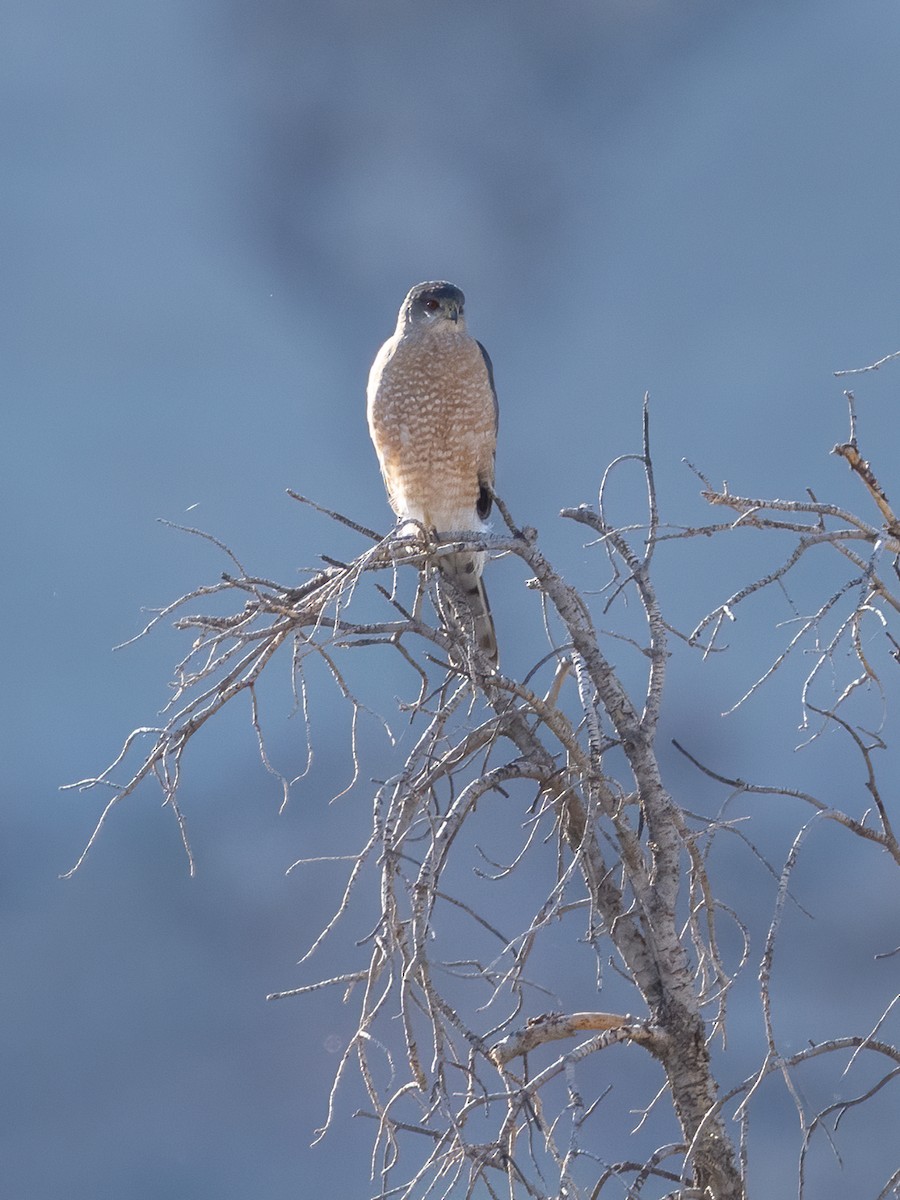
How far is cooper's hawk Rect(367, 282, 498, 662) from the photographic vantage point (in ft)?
13.4

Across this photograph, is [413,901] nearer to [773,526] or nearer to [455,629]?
[455,629]

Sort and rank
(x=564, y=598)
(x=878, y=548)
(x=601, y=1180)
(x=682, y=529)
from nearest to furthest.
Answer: (x=878, y=548), (x=682, y=529), (x=601, y=1180), (x=564, y=598)

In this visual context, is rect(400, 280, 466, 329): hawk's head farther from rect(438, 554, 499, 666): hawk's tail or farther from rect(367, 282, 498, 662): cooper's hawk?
rect(438, 554, 499, 666): hawk's tail

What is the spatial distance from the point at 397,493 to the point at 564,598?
1.61 metres

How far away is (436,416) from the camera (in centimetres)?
409

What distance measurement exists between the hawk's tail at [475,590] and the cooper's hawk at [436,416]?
0.05 m

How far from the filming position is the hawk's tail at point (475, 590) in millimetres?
3811

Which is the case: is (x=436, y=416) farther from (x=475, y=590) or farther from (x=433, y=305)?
(x=475, y=590)

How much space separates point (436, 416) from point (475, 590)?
599 mm

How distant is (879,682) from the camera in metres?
2.20

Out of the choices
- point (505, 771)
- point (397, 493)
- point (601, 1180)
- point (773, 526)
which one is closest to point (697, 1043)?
point (601, 1180)

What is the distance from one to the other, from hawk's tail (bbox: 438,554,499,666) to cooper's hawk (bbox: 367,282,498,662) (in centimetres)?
5

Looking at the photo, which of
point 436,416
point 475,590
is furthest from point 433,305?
point 475,590

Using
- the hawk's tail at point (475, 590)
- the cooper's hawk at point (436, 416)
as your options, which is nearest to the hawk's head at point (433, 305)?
the cooper's hawk at point (436, 416)
